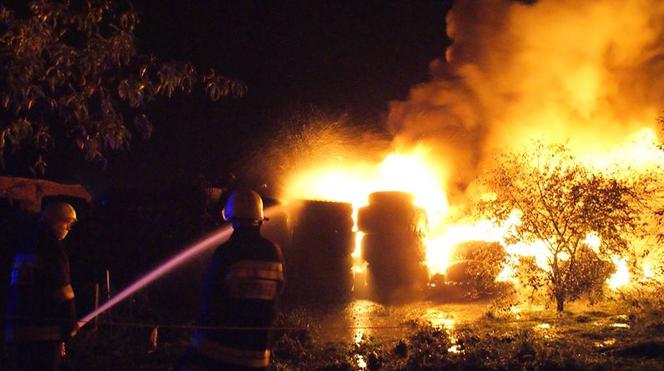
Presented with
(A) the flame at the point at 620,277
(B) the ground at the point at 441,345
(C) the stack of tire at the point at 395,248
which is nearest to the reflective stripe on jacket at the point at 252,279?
(B) the ground at the point at 441,345

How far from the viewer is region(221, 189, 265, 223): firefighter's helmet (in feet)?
11.6

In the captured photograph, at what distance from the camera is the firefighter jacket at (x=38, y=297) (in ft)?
13.7

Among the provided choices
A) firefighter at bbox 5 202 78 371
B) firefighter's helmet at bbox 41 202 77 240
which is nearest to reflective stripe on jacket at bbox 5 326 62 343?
firefighter at bbox 5 202 78 371

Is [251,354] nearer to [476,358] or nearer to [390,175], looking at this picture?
[476,358]

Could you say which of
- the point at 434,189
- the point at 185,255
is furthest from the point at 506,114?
the point at 185,255

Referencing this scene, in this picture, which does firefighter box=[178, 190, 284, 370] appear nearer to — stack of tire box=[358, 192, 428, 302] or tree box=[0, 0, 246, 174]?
tree box=[0, 0, 246, 174]

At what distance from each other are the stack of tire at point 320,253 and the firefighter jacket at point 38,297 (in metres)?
8.24

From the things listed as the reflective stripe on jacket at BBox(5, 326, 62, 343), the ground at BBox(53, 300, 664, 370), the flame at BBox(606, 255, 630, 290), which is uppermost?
the flame at BBox(606, 255, 630, 290)

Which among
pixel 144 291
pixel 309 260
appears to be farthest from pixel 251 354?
pixel 309 260

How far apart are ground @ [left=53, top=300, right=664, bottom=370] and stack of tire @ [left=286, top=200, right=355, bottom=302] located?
9.89ft

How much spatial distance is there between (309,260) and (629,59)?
11094 mm

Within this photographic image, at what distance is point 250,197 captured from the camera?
3592 millimetres

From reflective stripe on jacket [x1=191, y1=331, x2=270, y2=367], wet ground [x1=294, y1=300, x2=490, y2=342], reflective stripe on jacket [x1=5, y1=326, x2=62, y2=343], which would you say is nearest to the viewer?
reflective stripe on jacket [x1=191, y1=331, x2=270, y2=367]

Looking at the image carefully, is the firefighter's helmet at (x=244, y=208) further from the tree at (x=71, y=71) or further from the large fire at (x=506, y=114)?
the large fire at (x=506, y=114)
